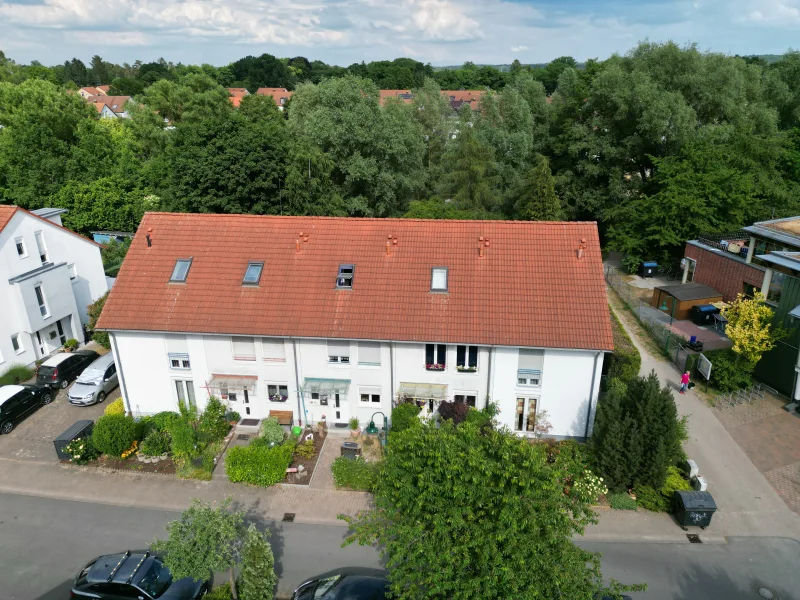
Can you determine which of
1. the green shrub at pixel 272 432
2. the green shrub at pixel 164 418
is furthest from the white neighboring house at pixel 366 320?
the green shrub at pixel 272 432

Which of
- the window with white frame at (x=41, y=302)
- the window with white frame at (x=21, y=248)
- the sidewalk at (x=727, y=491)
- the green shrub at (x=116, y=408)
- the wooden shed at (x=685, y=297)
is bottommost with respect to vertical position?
the sidewalk at (x=727, y=491)

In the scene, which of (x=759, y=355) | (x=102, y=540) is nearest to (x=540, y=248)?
(x=759, y=355)

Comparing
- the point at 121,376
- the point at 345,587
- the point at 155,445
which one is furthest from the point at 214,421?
the point at 345,587

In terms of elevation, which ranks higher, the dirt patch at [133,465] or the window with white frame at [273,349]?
the window with white frame at [273,349]

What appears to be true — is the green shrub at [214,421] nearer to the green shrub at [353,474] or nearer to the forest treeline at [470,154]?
the green shrub at [353,474]

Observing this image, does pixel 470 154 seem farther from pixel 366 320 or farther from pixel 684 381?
pixel 366 320

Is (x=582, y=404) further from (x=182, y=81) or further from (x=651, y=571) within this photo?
(x=182, y=81)

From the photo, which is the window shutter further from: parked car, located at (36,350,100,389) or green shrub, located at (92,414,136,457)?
parked car, located at (36,350,100,389)
